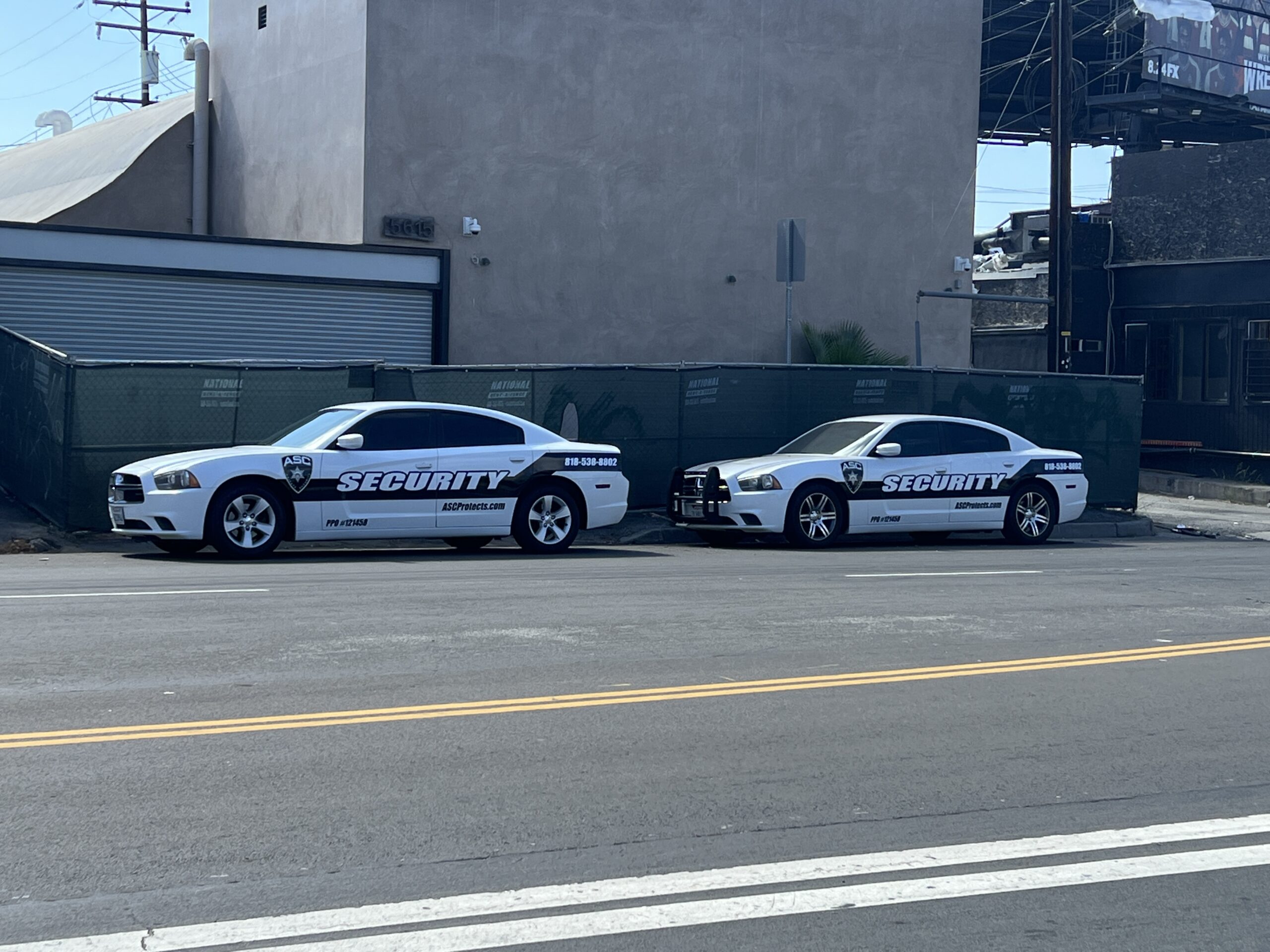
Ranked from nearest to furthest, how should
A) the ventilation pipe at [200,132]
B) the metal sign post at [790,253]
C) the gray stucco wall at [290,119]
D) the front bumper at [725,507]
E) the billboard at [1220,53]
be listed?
the front bumper at [725,507]
the metal sign post at [790,253]
the gray stucco wall at [290,119]
the ventilation pipe at [200,132]
the billboard at [1220,53]

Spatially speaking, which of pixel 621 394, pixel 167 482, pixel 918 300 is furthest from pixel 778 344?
pixel 167 482

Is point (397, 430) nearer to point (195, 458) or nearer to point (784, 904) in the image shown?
point (195, 458)

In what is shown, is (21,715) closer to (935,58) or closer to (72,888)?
(72,888)

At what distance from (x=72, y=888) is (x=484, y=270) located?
64.7 feet

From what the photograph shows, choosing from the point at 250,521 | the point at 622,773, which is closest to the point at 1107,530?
the point at 250,521

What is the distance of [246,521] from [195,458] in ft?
2.44

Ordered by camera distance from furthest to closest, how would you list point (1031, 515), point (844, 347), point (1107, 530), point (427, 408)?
point (844, 347) → point (1107, 530) → point (1031, 515) → point (427, 408)

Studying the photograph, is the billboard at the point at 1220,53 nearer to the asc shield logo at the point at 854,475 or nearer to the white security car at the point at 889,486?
the white security car at the point at 889,486

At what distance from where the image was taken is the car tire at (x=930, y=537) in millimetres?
18483

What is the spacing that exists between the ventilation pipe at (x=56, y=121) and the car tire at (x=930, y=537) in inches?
1235

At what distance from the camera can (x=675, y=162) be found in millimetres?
25453

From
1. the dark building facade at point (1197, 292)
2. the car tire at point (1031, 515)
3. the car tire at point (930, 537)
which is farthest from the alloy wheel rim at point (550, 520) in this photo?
the dark building facade at point (1197, 292)

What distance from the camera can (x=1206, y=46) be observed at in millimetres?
41625

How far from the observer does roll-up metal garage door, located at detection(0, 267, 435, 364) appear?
2056 centimetres
